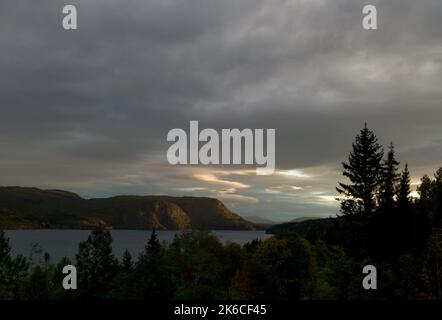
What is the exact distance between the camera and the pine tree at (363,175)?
2297 inches

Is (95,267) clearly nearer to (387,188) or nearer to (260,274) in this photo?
(260,274)

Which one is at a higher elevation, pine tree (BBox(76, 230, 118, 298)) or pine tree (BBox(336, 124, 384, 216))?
pine tree (BBox(336, 124, 384, 216))

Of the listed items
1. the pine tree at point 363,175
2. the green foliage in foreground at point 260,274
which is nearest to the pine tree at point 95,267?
the green foliage in foreground at point 260,274

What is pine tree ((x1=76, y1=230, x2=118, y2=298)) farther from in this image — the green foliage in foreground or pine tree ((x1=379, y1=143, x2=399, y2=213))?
pine tree ((x1=379, y1=143, x2=399, y2=213))

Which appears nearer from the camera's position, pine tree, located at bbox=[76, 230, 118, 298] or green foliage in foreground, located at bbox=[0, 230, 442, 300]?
green foliage in foreground, located at bbox=[0, 230, 442, 300]

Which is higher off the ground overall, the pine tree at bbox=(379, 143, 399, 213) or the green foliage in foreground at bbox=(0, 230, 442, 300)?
the pine tree at bbox=(379, 143, 399, 213)

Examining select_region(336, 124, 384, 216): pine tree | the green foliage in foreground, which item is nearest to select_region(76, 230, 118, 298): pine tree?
the green foliage in foreground

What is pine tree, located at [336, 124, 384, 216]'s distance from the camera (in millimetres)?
58344

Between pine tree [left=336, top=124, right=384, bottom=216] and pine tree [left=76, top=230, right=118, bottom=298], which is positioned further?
pine tree [left=76, top=230, right=118, bottom=298]

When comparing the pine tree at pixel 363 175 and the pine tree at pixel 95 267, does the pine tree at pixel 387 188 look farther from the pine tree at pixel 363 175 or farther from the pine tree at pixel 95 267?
the pine tree at pixel 95 267

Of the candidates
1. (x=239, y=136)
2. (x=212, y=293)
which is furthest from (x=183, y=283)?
(x=239, y=136)
